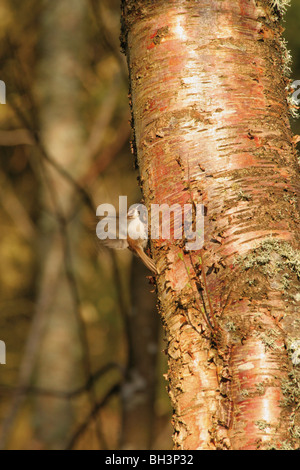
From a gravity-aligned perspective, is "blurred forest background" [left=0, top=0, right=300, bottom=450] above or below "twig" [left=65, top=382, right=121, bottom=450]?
above

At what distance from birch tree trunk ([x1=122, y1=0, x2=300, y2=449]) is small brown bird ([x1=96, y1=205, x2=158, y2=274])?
26cm

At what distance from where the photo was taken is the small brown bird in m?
1.31

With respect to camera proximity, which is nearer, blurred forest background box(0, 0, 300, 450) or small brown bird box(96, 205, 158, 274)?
small brown bird box(96, 205, 158, 274)

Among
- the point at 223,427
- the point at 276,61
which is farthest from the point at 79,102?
the point at 223,427

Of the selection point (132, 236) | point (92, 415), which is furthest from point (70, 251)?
point (132, 236)

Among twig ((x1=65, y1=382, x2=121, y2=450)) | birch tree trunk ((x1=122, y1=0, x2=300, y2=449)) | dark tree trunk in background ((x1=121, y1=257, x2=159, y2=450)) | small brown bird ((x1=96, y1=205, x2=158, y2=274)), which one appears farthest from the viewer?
dark tree trunk in background ((x1=121, y1=257, x2=159, y2=450))

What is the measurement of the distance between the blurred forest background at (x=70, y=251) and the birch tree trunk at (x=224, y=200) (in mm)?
2161

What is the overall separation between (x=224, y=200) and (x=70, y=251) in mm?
2877

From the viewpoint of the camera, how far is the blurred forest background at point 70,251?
3.37 meters

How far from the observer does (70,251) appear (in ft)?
12.2

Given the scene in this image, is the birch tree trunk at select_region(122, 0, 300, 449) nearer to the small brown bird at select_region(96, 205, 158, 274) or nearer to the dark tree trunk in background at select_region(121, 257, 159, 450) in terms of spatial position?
the small brown bird at select_region(96, 205, 158, 274)

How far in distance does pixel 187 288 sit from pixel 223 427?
0.81 ft

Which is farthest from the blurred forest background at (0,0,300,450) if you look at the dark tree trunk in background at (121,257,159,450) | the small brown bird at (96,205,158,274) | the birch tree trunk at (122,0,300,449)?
the birch tree trunk at (122,0,300,449)

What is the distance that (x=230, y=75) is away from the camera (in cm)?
100
